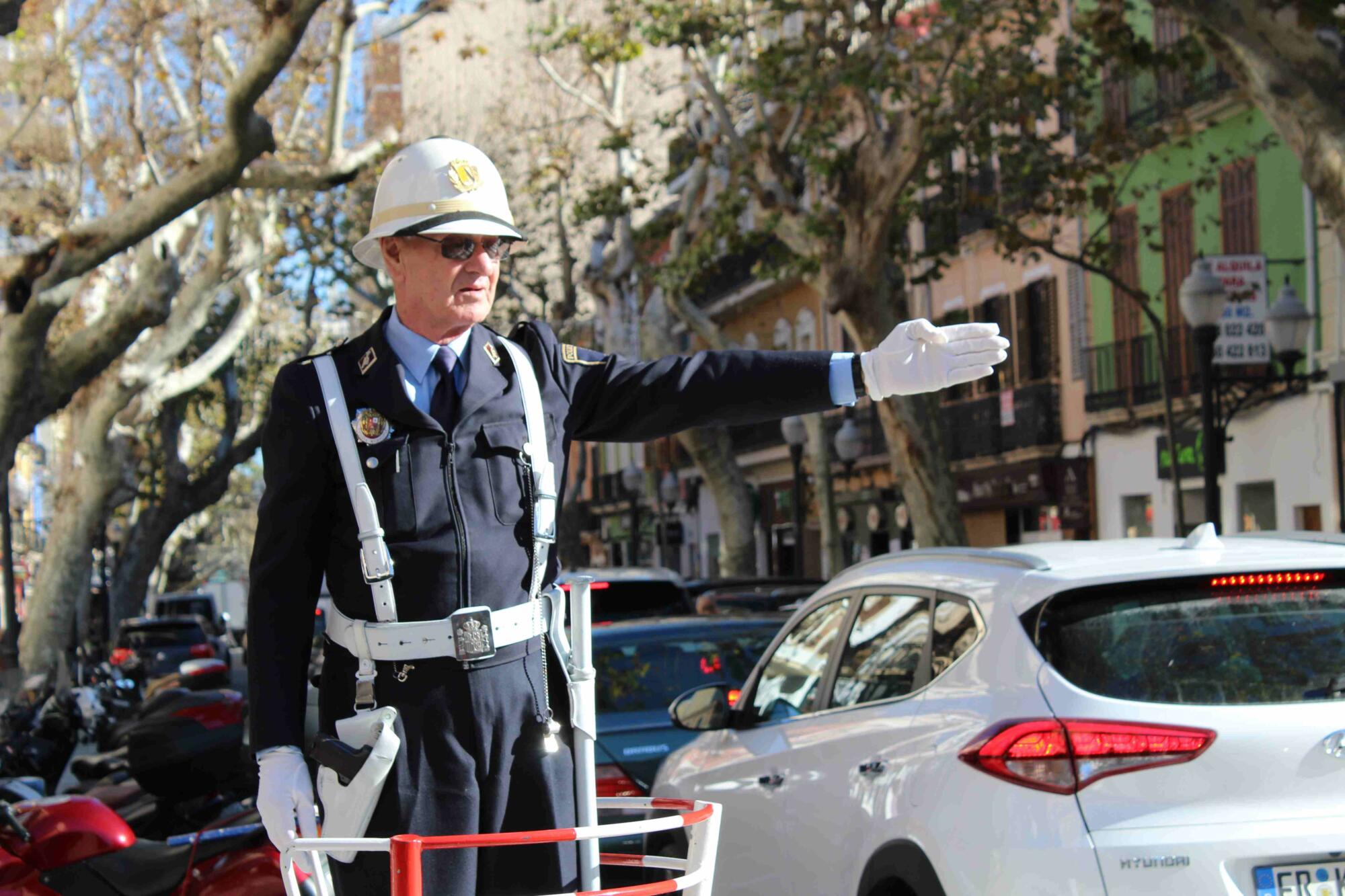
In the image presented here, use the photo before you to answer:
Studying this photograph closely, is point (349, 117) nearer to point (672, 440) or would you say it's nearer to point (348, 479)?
point (672, 440)

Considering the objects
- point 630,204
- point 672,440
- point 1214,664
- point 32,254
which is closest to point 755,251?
point 672,440

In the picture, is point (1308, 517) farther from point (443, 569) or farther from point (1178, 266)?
point (443, 569)

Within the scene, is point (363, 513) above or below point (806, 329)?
below

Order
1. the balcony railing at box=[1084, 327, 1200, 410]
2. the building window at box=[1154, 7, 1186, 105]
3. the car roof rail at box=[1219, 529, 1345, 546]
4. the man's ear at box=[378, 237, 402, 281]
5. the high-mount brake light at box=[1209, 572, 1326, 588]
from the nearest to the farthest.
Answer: the man's ear at box=[378, 237, 402, 281], the high-mount brake light at box=[1209, 572, 1326, 588], the car roof rail at box=[1219, 529, 1345, 546], the balcony railing at box=[1084, 327, 1200, 410], the building window at box=[1154, 7, 1186, 105]

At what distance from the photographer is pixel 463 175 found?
350 centimetres

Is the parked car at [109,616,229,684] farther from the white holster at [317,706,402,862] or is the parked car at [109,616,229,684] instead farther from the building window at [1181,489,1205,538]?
the white holster at [317,706,402,862]

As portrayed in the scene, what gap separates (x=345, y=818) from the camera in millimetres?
3209

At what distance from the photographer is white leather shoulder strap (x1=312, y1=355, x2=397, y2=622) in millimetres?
3320

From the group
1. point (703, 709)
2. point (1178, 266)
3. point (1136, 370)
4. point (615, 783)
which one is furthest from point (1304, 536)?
point (1136, 370)

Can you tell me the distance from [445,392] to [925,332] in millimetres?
913

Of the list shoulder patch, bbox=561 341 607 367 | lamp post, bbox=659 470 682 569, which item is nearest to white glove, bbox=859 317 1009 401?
shoulder patch, bbox=561 341 607 367

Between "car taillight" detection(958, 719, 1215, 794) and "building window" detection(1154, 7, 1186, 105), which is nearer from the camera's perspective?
"car taillight" detection(958, 719, 1215, 794)

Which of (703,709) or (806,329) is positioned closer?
(703,709)

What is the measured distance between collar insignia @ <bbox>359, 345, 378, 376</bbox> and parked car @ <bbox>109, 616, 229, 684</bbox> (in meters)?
25.5
